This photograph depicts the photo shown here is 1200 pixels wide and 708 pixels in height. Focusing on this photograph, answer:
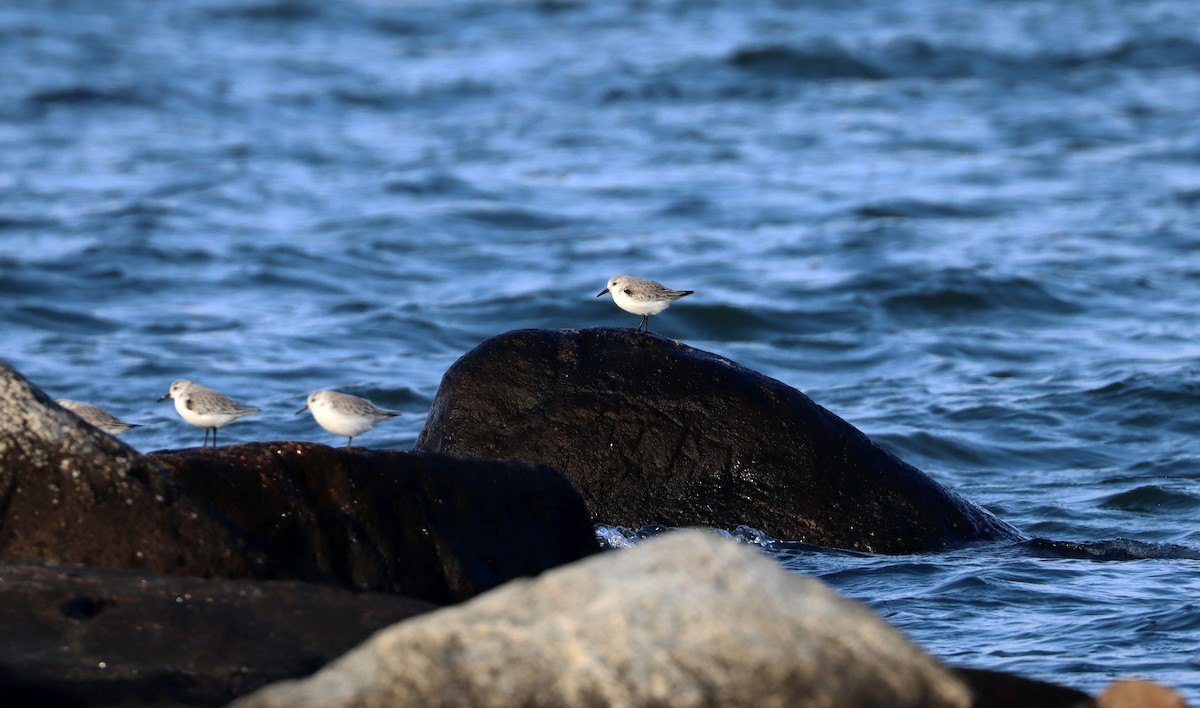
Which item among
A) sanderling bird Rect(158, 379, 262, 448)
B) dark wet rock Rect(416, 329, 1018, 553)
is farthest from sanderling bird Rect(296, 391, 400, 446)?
dark wet rock Rect(416, 329, 1018, 553)

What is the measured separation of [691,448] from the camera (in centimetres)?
805

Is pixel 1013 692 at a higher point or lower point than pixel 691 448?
higher

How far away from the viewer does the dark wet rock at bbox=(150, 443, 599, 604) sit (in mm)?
5754

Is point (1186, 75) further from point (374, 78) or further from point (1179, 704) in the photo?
point (1179, 704)

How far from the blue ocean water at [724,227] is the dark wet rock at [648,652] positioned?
2398 mm

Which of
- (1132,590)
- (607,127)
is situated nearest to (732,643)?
(1132,590)

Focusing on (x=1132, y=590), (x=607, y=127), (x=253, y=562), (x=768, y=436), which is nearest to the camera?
(x=253, y=562)

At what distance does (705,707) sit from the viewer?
3760mm

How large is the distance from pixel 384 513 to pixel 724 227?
13.2m

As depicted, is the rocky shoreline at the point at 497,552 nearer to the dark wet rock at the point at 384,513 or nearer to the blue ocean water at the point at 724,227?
the dark wet rock at the point at 384,513

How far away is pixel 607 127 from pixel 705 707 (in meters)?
20.2

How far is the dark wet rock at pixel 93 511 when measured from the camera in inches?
209

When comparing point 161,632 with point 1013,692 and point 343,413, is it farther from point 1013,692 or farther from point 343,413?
point 343,413

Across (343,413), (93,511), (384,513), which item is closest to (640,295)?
(343,413)
